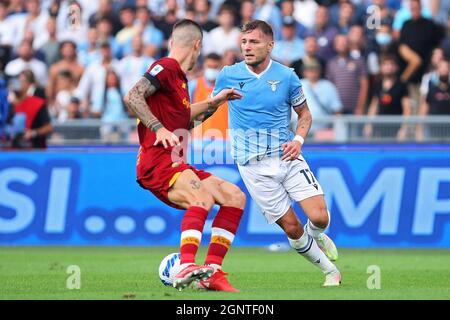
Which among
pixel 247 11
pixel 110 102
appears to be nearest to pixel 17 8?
pixel 110 102

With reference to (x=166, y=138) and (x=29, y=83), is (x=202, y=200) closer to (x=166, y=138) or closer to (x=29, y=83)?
(x=166, y=138)

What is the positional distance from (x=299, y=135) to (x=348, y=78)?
9.16 meters

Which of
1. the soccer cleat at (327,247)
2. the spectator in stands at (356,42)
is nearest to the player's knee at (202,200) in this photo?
the soccer cleat at (327,247)

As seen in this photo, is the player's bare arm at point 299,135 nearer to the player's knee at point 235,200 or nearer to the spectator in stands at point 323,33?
the player's knee at point 235,200

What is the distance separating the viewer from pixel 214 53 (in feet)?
59.7

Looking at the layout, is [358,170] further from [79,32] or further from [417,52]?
[79,32]

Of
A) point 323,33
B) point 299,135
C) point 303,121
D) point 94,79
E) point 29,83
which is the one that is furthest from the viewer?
point 94,79

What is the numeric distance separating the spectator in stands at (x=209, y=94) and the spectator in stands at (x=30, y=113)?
262 cm

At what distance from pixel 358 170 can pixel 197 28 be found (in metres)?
7.21

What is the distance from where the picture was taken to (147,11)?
21.5 metres

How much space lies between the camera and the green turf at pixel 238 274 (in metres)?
9.66

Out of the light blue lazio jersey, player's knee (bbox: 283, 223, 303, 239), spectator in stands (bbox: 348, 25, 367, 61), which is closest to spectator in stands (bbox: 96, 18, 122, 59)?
spectator in stands (bbox: 348, 25, 367, 61)

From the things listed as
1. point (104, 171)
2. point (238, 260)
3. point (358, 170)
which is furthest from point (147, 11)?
point (238, 260)
